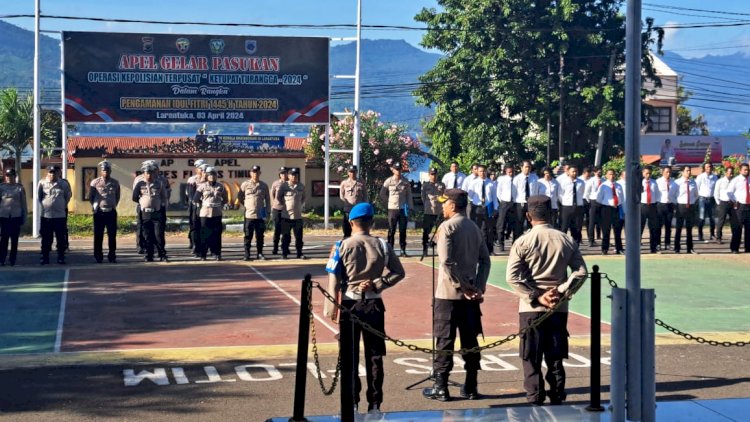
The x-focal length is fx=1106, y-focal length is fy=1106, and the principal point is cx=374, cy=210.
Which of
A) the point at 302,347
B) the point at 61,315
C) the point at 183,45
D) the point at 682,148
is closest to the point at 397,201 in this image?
the point at 183,45

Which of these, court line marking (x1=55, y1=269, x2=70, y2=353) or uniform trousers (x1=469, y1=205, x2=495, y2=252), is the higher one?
uniform trousers (x1=469, y1=205, x2=495, y2=252)

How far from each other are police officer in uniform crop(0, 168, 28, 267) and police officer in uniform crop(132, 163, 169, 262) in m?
2.19

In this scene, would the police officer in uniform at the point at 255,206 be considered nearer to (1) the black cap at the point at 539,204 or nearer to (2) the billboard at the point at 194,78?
(2) the billboard at the point at 194,78

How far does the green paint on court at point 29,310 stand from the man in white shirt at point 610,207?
11478 millimetres

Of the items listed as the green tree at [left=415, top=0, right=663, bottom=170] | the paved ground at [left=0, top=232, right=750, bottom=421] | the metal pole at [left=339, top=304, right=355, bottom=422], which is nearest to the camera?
the metal pole at [left=339, top=304, right=355, bottom=422]

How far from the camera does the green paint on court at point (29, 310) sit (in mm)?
12859

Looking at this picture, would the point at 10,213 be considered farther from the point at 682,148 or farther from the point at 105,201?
the point at 682,148

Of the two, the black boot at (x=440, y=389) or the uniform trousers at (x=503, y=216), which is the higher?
the uniform trousers at (x=503, y=216)

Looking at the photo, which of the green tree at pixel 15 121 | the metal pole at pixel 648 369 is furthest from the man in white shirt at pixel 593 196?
the green tree at pixel 15 121

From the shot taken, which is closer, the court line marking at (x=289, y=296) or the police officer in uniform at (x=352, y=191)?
the court line marking at (x=289, y=296)

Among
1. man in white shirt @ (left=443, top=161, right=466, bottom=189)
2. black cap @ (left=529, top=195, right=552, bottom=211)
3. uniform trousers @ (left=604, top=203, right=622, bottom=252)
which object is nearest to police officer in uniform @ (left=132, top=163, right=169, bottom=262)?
man in white shirt @ (left=443, top=161, right=466, bottom=189)

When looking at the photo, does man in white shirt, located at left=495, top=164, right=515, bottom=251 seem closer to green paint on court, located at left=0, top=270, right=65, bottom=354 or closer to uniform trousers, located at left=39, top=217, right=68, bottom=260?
uniform trousers, located at left=39, top=217, right=68, bottom=260

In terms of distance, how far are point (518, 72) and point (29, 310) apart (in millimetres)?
30812

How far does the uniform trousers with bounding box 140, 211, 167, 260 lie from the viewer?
866 inches
